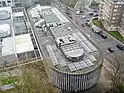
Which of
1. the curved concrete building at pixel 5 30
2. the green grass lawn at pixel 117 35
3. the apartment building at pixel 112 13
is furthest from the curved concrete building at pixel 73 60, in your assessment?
the apartment building at pixel 112 13

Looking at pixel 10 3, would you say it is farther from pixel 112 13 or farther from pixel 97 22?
pixel 112 13

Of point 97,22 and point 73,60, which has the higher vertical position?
point 73,60

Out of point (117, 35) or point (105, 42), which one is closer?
point (105, 42)

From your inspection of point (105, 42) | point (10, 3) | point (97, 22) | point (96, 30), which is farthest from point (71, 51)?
point (10, 3)

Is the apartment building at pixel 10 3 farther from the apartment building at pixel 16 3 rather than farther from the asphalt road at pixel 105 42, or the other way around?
the asphalt road at pixel 105 42

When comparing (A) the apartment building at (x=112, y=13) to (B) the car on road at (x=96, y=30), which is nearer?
(A) the apartment building at (x=112, y=13)

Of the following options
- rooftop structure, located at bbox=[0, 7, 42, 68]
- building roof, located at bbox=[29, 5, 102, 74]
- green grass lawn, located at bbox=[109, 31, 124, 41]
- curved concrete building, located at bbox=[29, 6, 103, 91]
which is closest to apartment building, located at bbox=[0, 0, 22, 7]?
rooftop structure, located at bbox=[0, 7, 42, 68]

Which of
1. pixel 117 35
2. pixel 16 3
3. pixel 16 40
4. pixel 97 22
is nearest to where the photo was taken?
pixel 16 40
